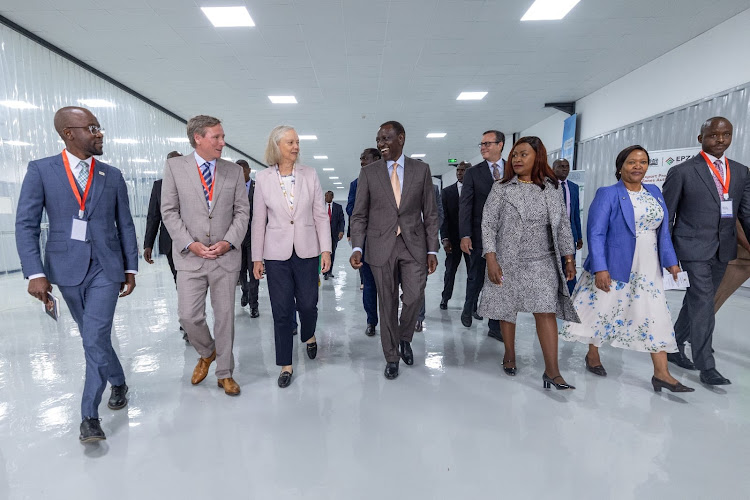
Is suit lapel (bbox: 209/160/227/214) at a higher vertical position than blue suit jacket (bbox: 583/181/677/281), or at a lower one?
higher

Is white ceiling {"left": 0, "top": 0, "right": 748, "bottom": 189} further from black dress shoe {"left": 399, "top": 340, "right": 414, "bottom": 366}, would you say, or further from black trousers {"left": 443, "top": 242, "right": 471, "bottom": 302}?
black dress shoe {"left": 399, "top": 340, "right": 414, "bottom": 366}

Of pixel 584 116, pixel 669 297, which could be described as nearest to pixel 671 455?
pixel 669 297

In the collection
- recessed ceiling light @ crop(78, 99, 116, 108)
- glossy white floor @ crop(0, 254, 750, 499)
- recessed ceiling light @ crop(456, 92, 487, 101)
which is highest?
recessed ceiling light @ crop(456, 92, 487, 101)

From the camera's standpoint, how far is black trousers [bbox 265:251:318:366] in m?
2.61

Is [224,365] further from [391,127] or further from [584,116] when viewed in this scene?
[584,116]

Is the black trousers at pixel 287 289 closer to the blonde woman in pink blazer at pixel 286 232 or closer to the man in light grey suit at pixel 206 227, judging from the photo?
the blonde woman in pink blazer at pixel 286 232

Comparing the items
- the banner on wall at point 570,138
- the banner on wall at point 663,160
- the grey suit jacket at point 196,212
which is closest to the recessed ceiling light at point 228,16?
the grey suit jacket at point 196,212

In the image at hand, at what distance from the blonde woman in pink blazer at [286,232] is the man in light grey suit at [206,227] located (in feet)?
0.45

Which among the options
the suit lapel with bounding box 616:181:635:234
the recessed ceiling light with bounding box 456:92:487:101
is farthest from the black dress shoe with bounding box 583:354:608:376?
the recessed ceiling light with bounding box 456:92:487:101

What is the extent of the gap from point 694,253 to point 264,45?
5.77 m

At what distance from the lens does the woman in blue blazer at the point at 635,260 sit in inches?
95.4

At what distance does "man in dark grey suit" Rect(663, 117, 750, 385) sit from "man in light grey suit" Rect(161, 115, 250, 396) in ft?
9.05

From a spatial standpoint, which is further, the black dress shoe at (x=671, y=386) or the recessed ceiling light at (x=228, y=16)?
the recessed ceiling light at (x=228, y=16)

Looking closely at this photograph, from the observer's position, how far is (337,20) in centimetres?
525
